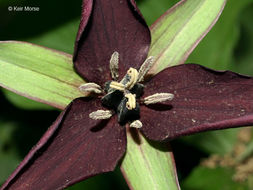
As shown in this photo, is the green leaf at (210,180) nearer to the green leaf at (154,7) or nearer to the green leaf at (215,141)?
the green leaf at (215,141)

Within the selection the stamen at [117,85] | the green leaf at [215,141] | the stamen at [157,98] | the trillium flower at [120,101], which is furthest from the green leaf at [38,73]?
the green leaf at [215,141]

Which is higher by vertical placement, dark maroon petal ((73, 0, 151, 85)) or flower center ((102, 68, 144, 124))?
dark maroon petal ((73, 0, 151, 85))

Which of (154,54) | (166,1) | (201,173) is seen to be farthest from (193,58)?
(154,54)

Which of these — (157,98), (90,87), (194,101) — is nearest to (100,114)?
(90,87)

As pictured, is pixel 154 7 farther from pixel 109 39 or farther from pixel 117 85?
pixel 117 85

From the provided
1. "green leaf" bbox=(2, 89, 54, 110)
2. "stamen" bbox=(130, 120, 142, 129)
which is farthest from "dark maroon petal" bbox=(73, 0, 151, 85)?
"green leaf" bbox=(2, 89, 54, 110)

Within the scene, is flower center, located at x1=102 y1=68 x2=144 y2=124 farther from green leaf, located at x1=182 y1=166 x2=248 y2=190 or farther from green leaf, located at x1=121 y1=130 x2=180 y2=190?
green leaf, located at x1=182 y1=166 x2=248 y2=190
